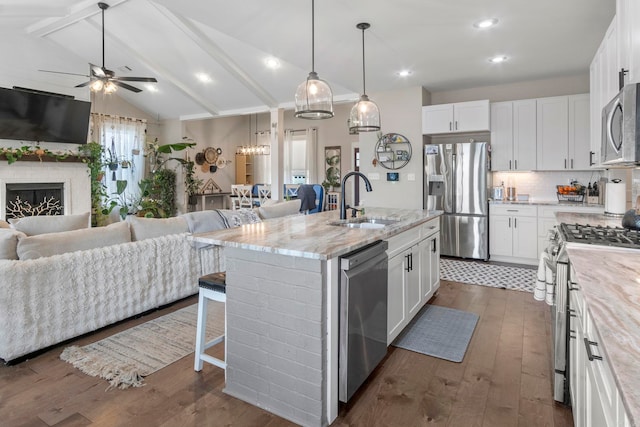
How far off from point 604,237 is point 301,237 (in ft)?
5.55

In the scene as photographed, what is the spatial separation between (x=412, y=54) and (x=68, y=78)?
6412mm

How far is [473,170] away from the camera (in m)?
5.32

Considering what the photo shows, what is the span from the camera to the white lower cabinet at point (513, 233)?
508cm

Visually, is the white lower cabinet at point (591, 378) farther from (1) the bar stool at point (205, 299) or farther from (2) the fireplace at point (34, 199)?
(2) the fireplace at point (34, 199)

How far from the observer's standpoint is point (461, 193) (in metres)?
5.44

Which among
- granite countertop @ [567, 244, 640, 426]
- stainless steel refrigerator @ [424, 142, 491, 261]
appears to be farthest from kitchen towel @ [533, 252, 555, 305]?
stainless steel refrigerator @ [424, 142, 491, 261]

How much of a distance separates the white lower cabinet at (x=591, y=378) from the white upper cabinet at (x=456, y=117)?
4.15m

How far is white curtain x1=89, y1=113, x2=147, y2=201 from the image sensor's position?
8.01 m

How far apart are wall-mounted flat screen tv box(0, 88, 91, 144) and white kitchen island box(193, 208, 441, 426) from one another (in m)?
6.10

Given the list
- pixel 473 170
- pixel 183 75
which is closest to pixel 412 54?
pixel 473 170

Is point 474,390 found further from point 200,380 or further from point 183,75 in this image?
point 183,75

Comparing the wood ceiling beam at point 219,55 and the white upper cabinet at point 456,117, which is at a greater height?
the wood ceiling beam at point 219,55

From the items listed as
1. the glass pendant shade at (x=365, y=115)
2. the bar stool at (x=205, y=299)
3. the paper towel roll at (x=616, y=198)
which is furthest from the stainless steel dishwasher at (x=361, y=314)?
the paper towel roll at (x=616, y=198)

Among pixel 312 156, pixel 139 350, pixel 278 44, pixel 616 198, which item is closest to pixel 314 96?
pixel 278 44
